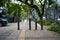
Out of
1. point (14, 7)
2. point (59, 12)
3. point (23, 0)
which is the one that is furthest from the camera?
point (14, 7)

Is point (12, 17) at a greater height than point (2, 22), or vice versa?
point (2, 22)

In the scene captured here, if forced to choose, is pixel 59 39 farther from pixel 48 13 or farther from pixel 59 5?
pixel 48 13

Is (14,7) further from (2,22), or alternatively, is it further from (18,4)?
(2,22)

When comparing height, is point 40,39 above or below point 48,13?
above

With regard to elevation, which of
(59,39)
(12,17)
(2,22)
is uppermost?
Result: (59,39)

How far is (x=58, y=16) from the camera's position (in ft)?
88.6

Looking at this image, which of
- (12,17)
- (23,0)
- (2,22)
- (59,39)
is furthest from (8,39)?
(12,17)

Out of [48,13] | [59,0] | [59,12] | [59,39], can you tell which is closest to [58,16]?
[59,12]

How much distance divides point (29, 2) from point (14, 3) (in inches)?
143

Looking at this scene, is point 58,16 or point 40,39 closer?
point 40,39

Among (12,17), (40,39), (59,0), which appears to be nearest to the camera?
(40,39)

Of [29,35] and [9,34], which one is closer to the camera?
[29,35]

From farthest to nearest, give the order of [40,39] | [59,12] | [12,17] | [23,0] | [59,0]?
[12,17], [23,0], [59,12], [59,0], [40,39]

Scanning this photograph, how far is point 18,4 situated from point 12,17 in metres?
18.1
